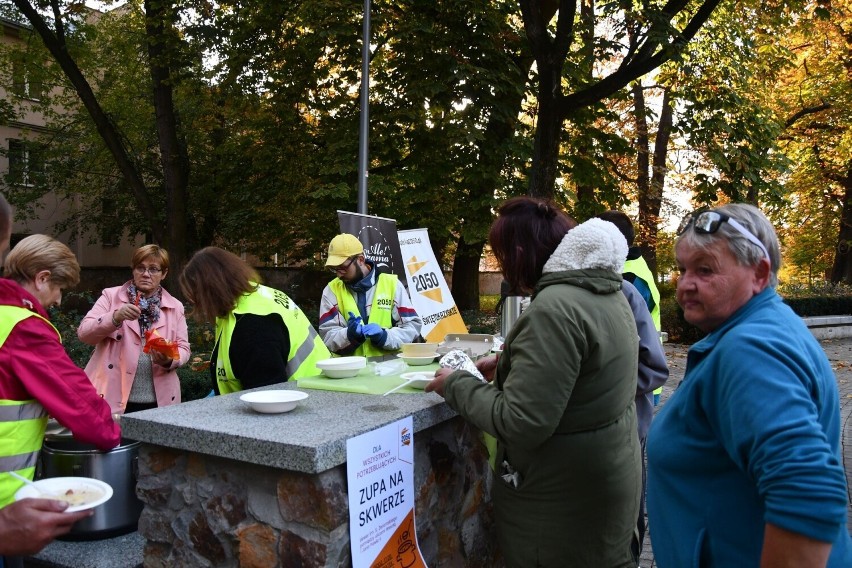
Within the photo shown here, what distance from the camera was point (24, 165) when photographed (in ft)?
A: 68.4

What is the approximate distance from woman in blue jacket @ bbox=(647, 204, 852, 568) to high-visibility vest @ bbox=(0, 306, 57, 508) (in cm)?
215

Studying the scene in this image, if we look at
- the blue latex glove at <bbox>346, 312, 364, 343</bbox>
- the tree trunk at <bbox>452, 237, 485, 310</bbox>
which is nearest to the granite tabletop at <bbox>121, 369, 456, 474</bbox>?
the blue latex glove at <bbox>346, 312, 364, 343</bbox>

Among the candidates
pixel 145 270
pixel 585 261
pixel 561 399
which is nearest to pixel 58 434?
pixel 145 270

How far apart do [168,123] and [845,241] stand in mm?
21325

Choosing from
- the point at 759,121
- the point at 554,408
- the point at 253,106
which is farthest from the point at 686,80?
the point at 554,408

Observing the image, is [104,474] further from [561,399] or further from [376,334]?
[561,399]

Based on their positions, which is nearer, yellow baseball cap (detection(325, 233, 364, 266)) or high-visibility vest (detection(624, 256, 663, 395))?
high-visibility vest (detection(624, 256, 663, 395))

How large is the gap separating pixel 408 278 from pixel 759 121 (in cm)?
774

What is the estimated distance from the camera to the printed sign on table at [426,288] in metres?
6.80

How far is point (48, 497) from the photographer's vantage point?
1.74m

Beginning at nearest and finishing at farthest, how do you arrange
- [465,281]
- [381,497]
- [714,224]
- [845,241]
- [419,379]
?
[714,224]
[381,497]
[419,379]
[465,281]
[845,241]

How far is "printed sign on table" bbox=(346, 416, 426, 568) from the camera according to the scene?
7.11 feet

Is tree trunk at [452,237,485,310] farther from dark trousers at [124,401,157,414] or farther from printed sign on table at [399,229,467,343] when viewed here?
dark trousers at [124,401,157,414]

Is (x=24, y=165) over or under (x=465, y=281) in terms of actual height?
over
